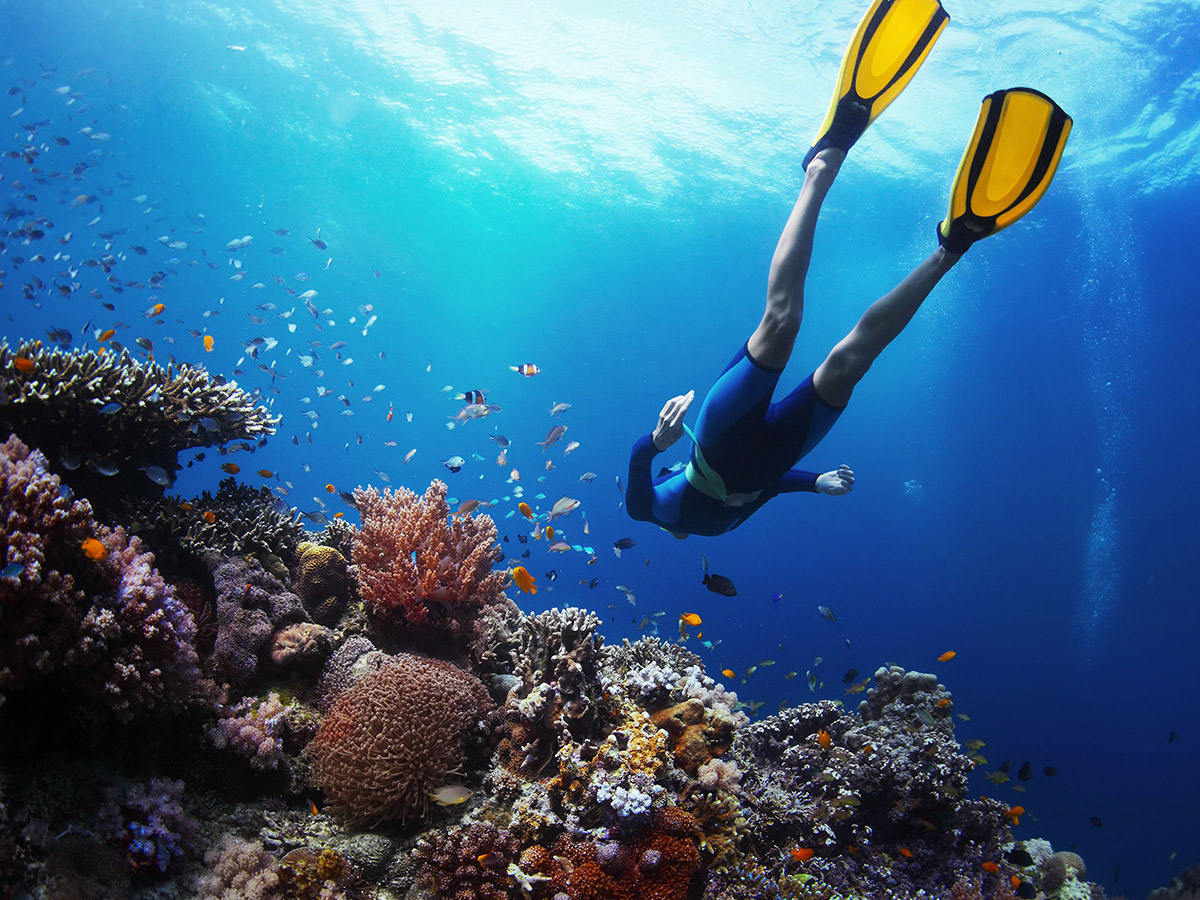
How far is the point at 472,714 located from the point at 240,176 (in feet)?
172

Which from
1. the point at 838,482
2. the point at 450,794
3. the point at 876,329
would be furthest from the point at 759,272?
the point at 450,794

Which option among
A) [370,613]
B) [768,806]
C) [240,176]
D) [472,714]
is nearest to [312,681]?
[370,613]

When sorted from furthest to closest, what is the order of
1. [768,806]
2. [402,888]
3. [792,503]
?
[792,503], [768,806], [402,888]

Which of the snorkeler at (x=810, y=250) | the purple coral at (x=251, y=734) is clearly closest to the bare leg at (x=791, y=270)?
the snorkeler at (x=810, y=250)

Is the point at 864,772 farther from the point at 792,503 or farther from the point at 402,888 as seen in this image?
the point at 792,503

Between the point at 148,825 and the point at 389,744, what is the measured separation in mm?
1206

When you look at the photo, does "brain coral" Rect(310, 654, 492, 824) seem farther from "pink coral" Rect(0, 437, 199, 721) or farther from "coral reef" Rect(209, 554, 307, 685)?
"pink coral" Rect(0, 437, 199, 721)

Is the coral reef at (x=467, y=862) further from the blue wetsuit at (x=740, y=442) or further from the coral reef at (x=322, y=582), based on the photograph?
the blue wetsuit at (x=740, y=442)

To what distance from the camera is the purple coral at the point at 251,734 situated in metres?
3.41

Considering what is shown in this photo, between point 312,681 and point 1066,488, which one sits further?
point 1066,488

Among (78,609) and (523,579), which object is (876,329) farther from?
(78,609)

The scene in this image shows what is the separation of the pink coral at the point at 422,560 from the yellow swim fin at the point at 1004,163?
464cm

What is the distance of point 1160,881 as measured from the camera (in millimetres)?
36000

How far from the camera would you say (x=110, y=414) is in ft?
15.1
